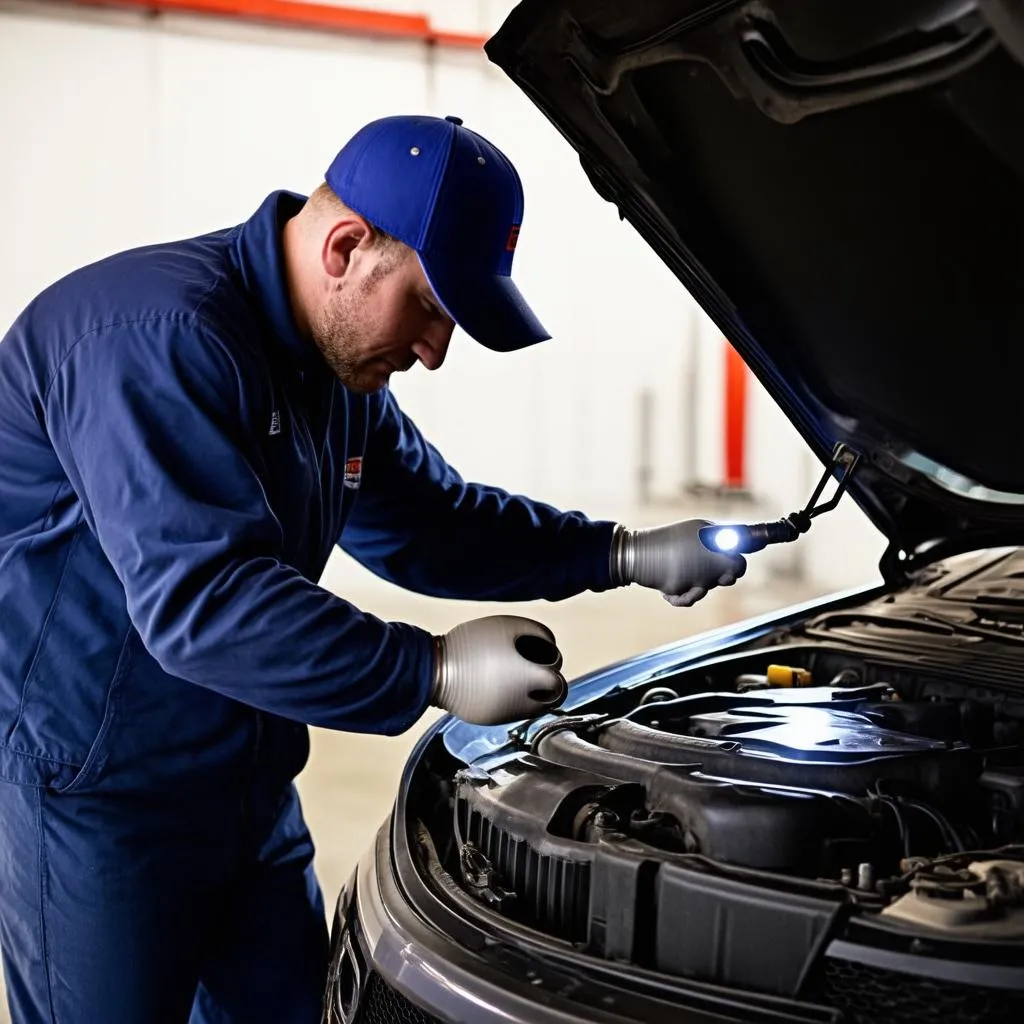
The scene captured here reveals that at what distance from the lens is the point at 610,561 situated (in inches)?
80.0

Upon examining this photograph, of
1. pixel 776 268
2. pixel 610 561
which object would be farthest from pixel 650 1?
pixel 610 561

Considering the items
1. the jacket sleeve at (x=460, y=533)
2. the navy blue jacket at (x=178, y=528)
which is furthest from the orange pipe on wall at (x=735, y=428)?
the navy blue jacket at (x=178, y=528)

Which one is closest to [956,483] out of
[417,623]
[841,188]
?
[841,188]

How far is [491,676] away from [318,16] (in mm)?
5828

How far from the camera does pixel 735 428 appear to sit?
24.2ft

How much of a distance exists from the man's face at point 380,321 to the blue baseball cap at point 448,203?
0.04 m

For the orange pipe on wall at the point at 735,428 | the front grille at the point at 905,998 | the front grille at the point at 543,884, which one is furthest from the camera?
the orange pipe on wall at the point at 735,428

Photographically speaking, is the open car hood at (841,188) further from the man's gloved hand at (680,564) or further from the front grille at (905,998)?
the front grille at (905,998)

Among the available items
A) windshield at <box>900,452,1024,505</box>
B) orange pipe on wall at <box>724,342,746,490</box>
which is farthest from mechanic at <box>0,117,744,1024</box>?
orange pipe on wall at <box>724,342,746,490</box>

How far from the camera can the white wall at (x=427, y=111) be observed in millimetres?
6320

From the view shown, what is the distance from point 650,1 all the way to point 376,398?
2.47 ft

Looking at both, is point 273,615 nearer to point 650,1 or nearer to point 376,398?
point 376,398

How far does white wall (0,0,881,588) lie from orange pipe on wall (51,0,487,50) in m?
0.06

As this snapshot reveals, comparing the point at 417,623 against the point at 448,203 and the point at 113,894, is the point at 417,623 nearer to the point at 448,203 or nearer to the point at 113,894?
the point at 113,894
